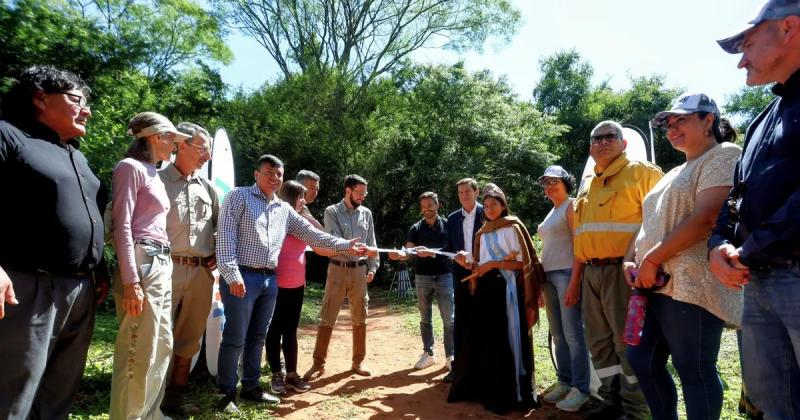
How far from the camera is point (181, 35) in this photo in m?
18.4

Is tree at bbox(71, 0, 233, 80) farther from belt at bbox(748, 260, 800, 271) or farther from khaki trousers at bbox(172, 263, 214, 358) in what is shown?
belt at bbox(748, 260, 800, 271)

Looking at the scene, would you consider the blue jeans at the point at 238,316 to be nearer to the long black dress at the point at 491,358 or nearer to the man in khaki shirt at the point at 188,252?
the man in khaki shirt at the point at 188,252

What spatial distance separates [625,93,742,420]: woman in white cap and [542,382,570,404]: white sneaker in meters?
1.54

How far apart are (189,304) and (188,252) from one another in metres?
0.39

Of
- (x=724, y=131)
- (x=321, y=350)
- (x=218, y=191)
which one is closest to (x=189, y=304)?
(x=218, y=191)

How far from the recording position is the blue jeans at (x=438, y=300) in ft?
17.8

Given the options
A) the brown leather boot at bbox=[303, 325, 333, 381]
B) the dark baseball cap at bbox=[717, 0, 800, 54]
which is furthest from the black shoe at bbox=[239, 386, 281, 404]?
the dark baseball cap at bbox=[717, 0, 800, 54]

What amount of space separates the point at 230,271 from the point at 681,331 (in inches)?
115

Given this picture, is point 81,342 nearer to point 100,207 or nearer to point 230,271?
point 100,207

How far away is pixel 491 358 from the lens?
397cm

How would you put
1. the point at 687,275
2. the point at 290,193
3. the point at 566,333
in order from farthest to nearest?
the point at 290,193 < the point at 566,333 < the point at 687,275

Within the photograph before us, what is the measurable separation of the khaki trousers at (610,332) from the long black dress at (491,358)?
0.63m

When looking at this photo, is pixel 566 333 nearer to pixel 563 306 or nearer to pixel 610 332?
pixel 563 306

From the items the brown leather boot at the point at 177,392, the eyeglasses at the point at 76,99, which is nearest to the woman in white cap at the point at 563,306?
the brown leather boot at the point at 177,392
